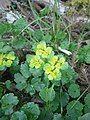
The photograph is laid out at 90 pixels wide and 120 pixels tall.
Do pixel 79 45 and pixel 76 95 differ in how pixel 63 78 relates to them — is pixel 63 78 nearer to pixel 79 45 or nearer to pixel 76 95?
pixel 76 95

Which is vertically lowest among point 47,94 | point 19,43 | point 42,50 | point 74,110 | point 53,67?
point 74,110

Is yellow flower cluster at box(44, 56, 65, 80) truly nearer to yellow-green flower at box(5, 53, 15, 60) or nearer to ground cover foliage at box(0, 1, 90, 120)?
ground cover foliage at box(0, 1, 90, 120)

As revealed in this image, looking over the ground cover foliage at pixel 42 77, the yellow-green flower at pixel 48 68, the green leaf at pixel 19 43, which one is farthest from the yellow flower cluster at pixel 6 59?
the yellow-green flower at pixel 48 68

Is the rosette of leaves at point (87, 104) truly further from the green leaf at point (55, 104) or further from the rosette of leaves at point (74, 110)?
the green leaf at point (55, 104)

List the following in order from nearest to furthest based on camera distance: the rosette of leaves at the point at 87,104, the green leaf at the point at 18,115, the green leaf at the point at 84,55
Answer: the green leaf at the point at 18,115 → the rosette of leaves at the point at 87,104 → the green leaf at the point at 84,55

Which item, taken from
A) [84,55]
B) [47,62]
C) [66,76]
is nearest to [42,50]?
[47,62]

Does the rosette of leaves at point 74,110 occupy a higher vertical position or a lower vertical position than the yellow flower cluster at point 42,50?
lower

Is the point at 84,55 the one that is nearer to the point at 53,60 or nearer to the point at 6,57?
the point at 53,60
